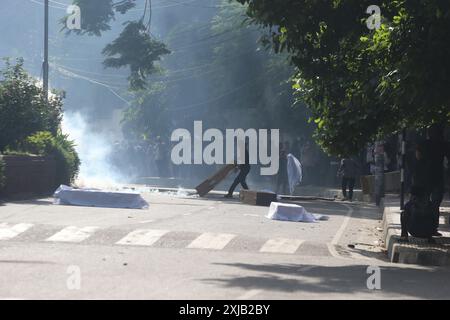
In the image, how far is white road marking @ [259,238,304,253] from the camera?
15227 mm

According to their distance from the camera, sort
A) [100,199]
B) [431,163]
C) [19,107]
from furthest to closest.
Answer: [19,107] < [100,199] < [431,163]

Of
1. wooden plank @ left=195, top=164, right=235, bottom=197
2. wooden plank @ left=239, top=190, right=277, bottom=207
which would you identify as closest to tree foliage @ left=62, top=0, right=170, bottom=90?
wooden plank @ left=195, top=164, right=235, bottom=197

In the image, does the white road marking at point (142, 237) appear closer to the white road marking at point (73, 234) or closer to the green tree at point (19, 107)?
the white road marking at point (73, 234)

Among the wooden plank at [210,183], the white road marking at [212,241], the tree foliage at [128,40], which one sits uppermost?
the tree foliage at [128,40]

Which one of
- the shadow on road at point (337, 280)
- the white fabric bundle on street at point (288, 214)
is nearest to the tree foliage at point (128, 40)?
the white fabric bundle on street at point (288, 214)

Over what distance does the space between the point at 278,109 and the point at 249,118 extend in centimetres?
474

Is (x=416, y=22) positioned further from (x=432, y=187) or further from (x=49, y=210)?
(x=49, y=210)

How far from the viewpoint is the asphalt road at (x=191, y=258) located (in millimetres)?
10062

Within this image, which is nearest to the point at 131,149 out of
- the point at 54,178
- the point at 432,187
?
the point at 54,178

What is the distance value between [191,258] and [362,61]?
410 centimetres

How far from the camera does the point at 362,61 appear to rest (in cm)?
1485

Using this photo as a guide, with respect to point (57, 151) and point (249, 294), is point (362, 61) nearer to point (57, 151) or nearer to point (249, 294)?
point (249, 294)

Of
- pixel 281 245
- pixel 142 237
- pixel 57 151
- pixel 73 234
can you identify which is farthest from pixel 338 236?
pixel 57 151

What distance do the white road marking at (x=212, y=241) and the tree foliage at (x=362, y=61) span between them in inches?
89.5
